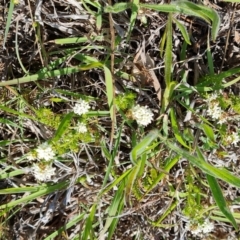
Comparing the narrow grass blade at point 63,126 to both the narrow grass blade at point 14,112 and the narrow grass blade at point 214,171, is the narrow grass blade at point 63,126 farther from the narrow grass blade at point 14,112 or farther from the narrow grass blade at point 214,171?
the narrow grass blade at point 214,171

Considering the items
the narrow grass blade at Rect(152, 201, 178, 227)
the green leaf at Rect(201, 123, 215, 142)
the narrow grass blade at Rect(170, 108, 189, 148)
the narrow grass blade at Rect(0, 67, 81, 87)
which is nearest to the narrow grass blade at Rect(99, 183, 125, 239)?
the narrow grass blade at Rect(152, 201, 178, 227)

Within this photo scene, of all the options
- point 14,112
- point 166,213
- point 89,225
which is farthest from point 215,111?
point 14,112

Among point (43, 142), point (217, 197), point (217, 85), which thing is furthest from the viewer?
point (43, 142)

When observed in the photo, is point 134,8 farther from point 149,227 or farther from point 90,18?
point 149,227

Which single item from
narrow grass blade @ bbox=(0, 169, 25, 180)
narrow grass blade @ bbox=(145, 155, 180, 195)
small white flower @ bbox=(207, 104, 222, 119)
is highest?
small white flower @ bbox=(207, 104, 222, 119)

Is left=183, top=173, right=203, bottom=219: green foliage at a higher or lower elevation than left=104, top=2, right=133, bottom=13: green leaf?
lower

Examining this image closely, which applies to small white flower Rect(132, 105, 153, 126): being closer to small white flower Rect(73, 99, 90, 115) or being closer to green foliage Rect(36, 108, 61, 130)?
small white flower Rect(73, 99, 90, 115)

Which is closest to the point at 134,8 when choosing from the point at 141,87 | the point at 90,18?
the point at 90,18
